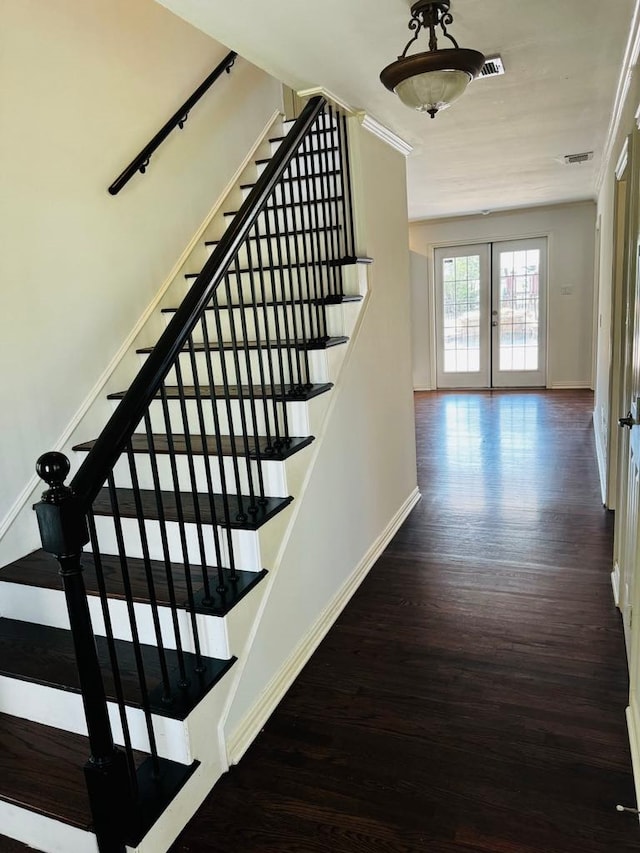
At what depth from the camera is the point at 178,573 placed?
2.06 meters

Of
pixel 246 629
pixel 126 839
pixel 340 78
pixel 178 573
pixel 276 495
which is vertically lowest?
pixel 126 839

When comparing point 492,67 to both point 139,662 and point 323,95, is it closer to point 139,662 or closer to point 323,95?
point 323,95

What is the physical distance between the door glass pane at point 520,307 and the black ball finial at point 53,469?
8.13 meters

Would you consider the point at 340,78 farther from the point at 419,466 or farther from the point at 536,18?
the point at 419,466

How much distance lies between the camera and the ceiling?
2043 mm

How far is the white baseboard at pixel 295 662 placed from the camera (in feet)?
6.35

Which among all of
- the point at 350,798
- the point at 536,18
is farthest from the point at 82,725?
the point at 536,18

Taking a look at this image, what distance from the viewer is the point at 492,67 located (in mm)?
2570

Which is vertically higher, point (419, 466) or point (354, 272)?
point (354, 272)

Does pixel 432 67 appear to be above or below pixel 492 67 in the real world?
below

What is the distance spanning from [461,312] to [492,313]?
0.46 metres

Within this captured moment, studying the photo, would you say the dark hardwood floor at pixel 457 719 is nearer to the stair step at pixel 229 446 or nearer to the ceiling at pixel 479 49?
the stair step at pixel 229 446

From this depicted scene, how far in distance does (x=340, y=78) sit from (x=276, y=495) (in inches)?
74.5

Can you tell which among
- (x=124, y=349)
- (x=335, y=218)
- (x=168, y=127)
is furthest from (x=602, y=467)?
(x=168, y=127)
